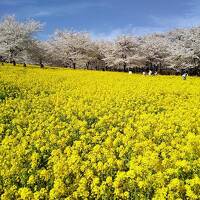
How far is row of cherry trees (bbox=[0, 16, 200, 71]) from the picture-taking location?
59.0 meters

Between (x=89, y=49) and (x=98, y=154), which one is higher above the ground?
(x=89, y=49)

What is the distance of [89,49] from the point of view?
80750 mm

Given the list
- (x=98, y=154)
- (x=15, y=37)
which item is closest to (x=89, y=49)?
(x=15, y=37)

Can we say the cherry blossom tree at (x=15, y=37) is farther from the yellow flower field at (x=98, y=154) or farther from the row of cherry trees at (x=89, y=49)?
the yellow flower field at (x=98, y=154)

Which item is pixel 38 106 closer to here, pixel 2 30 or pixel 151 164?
pixel 151 164

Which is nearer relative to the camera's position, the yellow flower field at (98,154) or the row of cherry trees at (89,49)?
the yellow flower field at (98,154)

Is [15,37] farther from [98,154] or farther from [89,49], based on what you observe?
[98,154]

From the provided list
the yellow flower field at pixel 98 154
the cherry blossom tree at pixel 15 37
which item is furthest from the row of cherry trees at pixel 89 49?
the yellow flower field at pixel 98 154

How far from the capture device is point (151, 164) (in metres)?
8.95

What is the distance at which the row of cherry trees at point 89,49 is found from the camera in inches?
2322

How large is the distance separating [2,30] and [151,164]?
6200 cm

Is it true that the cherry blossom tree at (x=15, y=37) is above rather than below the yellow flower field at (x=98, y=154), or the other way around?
above

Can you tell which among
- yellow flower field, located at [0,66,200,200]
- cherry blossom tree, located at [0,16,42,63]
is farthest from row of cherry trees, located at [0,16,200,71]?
yellow flower field, located at [0,66,200,200]

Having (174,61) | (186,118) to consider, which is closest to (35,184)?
(186,118)
